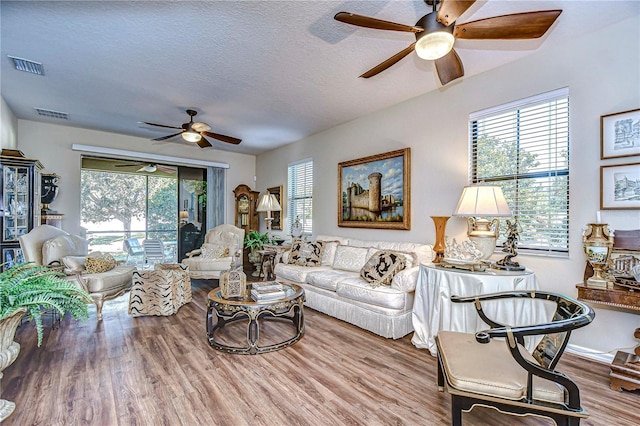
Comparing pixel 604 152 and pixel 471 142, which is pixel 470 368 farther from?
pixel 471 142

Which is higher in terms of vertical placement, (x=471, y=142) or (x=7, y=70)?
(x=7, y=70)

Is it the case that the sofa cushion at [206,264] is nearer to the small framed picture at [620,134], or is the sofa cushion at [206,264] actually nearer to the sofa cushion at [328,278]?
the sofa cushion at [328,278]

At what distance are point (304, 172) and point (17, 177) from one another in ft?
14.1

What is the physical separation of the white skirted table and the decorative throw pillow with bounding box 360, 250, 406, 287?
356mm

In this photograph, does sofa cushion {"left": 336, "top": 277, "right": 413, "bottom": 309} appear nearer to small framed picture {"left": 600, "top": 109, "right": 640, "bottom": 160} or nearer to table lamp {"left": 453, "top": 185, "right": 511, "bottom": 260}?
table lamp {"left": 453, "top": 185, "right": 511, "bottom": 260}

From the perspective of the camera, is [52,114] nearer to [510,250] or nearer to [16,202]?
[16,202]

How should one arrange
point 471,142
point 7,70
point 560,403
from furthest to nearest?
point 471,142, point 7,70, point 560,403

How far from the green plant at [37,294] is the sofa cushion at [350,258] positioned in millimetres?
2962

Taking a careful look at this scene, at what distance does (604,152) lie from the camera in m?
2.55

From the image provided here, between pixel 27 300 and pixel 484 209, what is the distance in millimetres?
3232

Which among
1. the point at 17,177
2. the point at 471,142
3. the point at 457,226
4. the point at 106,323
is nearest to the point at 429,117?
the point at 471,142

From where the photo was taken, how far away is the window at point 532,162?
2.83 m

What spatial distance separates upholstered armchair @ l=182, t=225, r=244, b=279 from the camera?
5.16 metres

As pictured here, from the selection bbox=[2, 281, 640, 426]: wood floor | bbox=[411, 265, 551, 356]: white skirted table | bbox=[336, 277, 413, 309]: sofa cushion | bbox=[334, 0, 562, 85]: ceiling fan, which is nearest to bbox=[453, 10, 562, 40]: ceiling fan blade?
bbox=[334, 0, 562, 85]: ceiling fan
